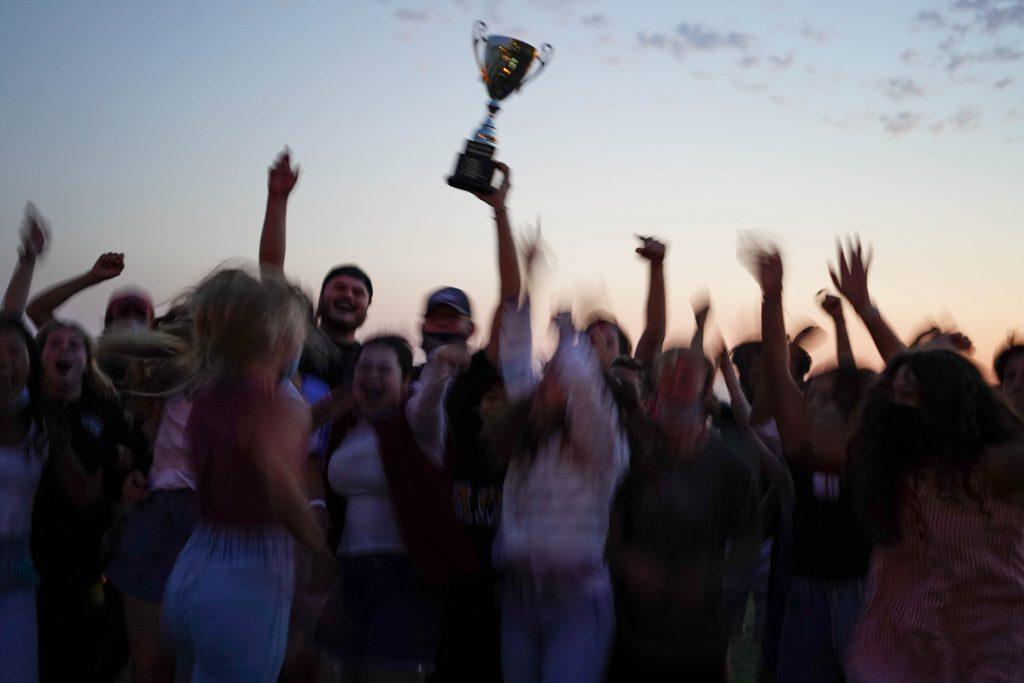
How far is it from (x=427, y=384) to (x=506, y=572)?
2.62 ft

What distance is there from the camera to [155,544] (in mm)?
4164

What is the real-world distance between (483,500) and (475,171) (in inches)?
66.9

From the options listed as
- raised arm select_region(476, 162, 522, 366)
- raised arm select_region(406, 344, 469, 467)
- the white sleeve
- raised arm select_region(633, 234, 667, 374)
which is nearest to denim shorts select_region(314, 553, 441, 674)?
raised arm select_region(406, 344, 469, 467)

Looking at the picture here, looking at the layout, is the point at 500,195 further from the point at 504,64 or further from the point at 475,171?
the point at 504,64

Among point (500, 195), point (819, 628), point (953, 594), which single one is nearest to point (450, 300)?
point (500, 195)

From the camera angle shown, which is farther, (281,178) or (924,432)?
(281,178)

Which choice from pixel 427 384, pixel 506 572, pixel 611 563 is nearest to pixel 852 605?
pixel 611 563

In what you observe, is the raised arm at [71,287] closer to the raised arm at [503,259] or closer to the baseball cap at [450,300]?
the baseball cap at [450,300]

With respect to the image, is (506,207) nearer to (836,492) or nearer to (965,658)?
(836,492)

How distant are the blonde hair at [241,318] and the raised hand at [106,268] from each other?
102 inches

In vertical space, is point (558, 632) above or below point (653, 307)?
below

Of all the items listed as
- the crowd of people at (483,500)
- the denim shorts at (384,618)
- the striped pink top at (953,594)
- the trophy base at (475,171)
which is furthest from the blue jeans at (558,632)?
the trophy base at (475,171)

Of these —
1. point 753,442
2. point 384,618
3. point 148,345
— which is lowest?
point 384,618

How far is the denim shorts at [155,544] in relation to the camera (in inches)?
163
